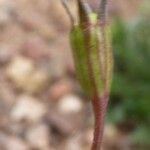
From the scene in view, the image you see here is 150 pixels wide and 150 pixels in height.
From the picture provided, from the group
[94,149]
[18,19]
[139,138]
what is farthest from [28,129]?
[94,149]

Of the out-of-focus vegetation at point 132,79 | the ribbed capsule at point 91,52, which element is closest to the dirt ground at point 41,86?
the out-of-focus vegetation at point 132,79

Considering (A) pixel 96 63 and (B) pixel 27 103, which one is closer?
(A) pixel 96 63

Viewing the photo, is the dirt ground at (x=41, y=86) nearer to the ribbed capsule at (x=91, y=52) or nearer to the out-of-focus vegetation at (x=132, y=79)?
the out-of-focus vegetation at (x=132, y=79)

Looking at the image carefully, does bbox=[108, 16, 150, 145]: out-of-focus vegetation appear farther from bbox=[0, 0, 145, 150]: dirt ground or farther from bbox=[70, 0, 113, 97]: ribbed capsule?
bbox=[70, 0, 113, 97]: ribbed capsule

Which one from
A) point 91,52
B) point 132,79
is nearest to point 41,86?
point 132,79

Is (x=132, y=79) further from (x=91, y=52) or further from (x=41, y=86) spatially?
(x=91, y=52)

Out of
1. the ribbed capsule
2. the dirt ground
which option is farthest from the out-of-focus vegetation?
the ribbed capsule

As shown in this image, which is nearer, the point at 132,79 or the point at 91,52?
the point at 91,52

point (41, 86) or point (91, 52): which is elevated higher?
point (91, 52)

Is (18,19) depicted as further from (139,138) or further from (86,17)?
(86,17)
